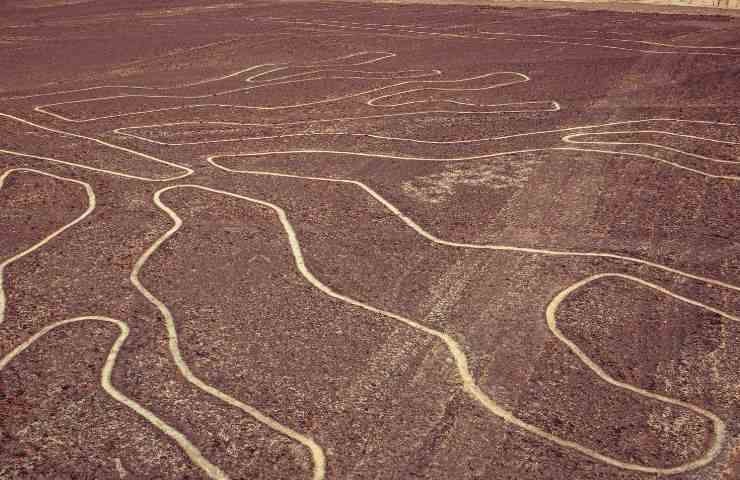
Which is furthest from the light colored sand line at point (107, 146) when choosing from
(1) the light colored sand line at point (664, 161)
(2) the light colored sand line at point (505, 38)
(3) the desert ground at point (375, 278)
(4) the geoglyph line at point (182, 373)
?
(2) the light colored sand line at point (505, 38)

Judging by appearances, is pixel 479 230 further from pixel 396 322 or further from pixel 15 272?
pixel 15 272

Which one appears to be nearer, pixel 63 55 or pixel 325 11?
pixel 63 55

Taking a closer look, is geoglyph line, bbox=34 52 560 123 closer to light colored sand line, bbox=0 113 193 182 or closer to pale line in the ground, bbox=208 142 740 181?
light colored sand line, bbox=0 113 193 182

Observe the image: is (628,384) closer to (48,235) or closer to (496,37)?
(48,235)

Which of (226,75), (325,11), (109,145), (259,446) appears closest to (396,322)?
(259,446)

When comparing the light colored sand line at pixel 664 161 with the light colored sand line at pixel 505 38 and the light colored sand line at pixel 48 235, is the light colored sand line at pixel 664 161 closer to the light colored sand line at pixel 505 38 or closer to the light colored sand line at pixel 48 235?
Result: the light colored sand line at pixel 48 235

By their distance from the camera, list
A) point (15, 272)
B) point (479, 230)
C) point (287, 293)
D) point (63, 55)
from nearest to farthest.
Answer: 1. point (287, 293)
2. point (15, 272)
3. point (479, 230)
4. point (63, 55)

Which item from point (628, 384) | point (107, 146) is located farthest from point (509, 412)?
point (107, 146)
